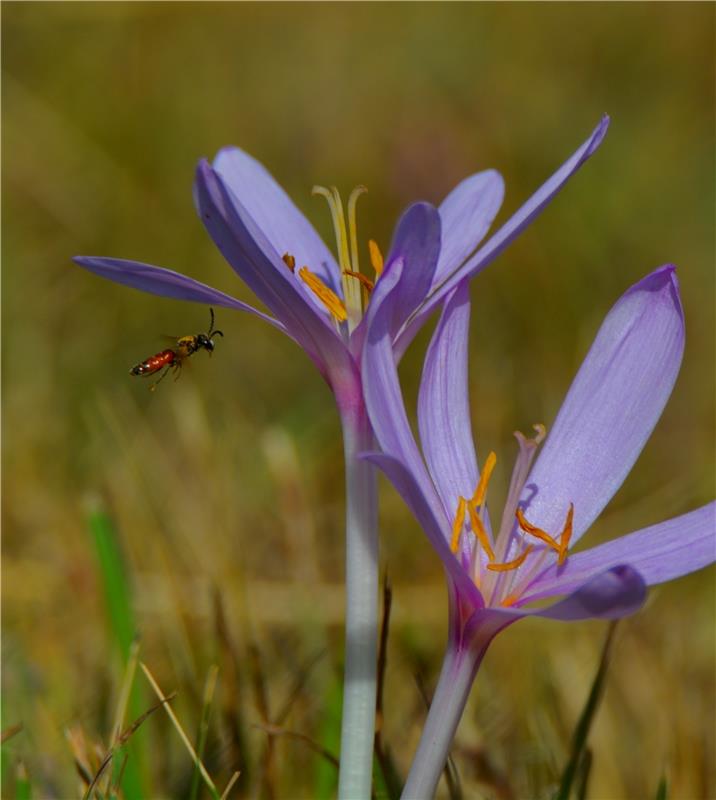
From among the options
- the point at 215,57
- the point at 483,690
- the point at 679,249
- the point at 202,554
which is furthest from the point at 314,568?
the point at 215,57

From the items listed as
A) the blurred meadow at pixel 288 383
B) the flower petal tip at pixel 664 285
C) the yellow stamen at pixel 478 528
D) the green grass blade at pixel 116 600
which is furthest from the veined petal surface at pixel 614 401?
the green grass blade at pixel 116 600

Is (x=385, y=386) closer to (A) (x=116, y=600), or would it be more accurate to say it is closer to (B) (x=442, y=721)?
(B) (x=442, y=721)

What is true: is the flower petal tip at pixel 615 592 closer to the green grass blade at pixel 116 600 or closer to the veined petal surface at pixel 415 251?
the veined petal surface at pixel 415 251

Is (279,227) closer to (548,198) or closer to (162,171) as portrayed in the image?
(548,198)

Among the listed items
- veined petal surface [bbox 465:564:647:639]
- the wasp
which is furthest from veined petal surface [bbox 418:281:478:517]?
the wasp

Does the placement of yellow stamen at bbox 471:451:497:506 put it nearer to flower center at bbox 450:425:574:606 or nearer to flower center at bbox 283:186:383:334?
flower center at bbox 450:425:574:606

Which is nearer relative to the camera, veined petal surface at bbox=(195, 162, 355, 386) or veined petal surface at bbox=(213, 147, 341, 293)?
veined petal surface at bbox=(195, 162, 355, 386)
